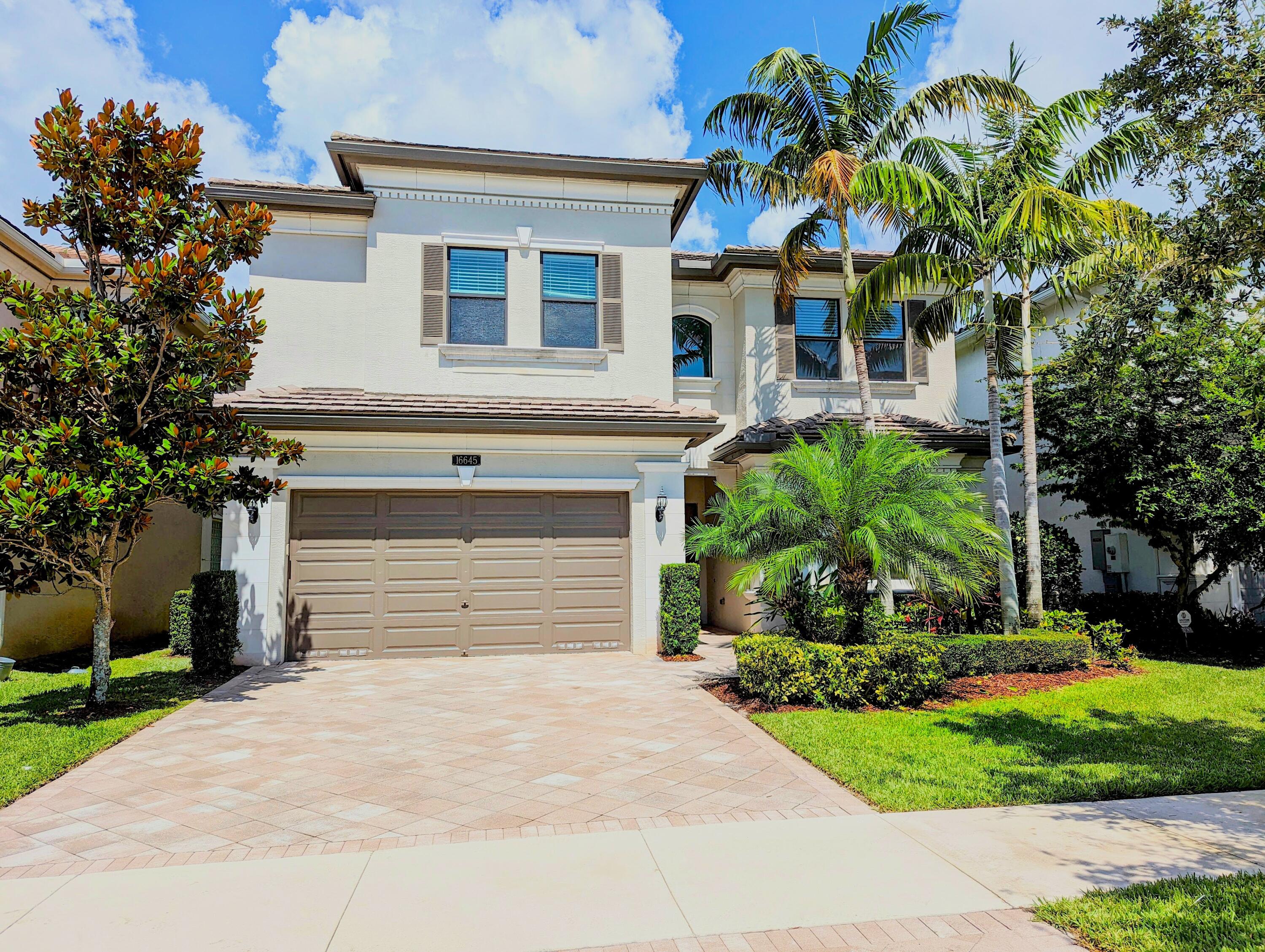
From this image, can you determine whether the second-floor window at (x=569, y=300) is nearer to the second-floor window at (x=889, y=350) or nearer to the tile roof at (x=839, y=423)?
the tile roof at (x=839, y=423)

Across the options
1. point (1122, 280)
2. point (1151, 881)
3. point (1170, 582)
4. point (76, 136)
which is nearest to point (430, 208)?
point (76, 136)

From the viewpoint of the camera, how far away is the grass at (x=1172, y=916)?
12.1ft

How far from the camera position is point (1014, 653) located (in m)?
11.3

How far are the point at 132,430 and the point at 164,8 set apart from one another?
6331 mm

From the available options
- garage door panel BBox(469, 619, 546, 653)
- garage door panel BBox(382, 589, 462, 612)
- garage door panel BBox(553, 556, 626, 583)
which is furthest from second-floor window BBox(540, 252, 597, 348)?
garage door panel BBox(469, 619, 546, 653)

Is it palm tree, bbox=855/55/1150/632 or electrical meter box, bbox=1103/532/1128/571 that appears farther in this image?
electrical meter box, bbox=1103/532/1128/571

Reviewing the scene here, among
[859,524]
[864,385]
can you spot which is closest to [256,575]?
[859,524]

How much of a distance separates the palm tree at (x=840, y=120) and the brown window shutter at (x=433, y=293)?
18.0 feet

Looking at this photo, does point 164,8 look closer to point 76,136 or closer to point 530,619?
point 76,136

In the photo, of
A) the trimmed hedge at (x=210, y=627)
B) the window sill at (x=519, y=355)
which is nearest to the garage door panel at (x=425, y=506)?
the window sill at (x=519, y=355)

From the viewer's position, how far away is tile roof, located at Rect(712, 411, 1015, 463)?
14805 millimetres

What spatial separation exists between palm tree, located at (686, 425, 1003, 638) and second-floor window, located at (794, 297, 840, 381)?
7.17m

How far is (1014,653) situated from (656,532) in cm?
561

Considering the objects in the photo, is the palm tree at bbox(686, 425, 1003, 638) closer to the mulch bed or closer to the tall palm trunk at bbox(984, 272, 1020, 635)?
the mulch bed
